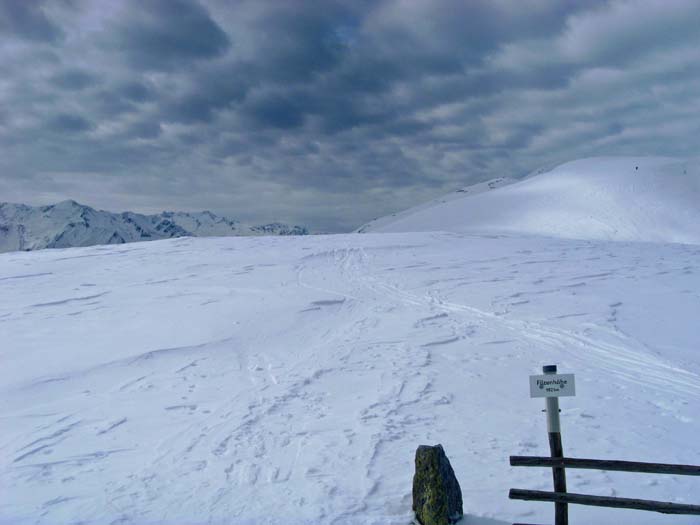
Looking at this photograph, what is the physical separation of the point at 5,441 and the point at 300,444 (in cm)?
438

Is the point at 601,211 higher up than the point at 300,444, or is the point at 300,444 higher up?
the point at 601,211

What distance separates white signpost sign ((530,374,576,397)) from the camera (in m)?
4.82

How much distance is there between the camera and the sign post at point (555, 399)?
4.82m

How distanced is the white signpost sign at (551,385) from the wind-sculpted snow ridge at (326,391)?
162cm

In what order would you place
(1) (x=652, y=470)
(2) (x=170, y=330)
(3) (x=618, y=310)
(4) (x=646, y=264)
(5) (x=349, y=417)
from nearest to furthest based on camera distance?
1. (1) (x=652, y=470)
2. (5) (x=349, y=417)
3. (2) (x=170, y=330)
4. (3) (x=618, y=310)
5. (4) (x=646, y=264)

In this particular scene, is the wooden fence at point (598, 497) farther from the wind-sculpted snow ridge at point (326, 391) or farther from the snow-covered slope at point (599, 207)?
the snow-covered slope at point (599, 207)

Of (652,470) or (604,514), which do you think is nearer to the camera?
(652,470)

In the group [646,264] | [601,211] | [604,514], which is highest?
[601,211]

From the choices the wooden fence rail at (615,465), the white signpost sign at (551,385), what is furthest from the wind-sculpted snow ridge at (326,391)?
the white signpost sign at (551,385)

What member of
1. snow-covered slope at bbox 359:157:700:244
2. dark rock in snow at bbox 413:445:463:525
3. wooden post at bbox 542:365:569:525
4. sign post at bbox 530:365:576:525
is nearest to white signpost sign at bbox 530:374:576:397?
sign post at bbox 530:365:576:525

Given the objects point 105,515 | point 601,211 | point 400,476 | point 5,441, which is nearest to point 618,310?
point 400,476

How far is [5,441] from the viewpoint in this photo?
296 inches

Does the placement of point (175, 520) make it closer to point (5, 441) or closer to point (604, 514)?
point (5, 441)

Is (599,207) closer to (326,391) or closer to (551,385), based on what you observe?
(326,391)
